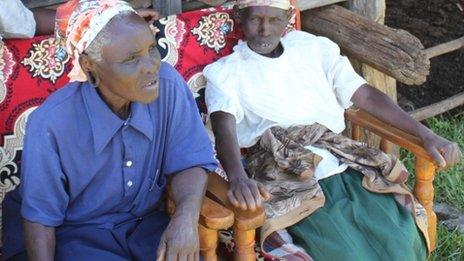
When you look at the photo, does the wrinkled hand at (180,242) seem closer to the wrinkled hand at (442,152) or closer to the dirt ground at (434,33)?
the wrinkled hand at (442,152)

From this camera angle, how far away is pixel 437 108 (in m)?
4.80

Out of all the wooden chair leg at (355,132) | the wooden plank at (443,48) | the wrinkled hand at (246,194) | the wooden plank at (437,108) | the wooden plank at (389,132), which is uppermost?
the wrinkled hand at (246,194)

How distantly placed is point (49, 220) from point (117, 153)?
0.32m

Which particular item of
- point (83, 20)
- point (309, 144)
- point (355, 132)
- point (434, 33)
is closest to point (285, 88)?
point (309, 144)

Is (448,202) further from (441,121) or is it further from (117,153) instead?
(117,153)

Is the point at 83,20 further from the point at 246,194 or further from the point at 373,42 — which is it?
the point at 373,42

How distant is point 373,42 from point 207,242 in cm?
148

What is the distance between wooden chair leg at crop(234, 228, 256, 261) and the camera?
107 inches

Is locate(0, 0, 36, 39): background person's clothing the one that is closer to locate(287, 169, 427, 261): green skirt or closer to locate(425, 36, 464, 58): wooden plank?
locate(287, 169, 427, 261): green skirt

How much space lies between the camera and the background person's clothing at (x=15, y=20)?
2908 mm

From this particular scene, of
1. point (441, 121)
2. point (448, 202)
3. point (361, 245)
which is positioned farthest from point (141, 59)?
point (441, 121)

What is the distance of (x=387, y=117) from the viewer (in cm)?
338

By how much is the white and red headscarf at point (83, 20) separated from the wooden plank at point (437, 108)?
262 centimetres

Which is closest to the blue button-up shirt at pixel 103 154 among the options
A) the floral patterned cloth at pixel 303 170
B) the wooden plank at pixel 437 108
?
the floral patterned cloth at pixel 303 170
